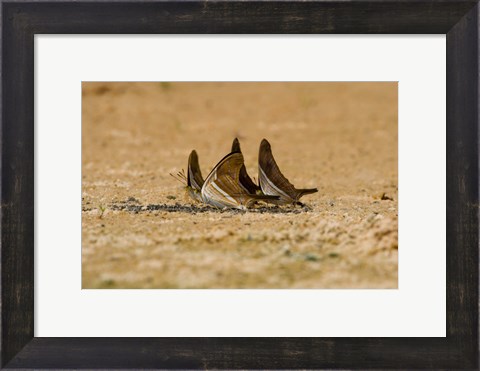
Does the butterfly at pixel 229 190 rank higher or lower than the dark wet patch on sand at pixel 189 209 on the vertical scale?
higher

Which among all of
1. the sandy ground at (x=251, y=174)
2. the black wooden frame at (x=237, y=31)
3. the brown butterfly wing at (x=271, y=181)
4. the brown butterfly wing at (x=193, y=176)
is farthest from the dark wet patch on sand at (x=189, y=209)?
the black wooden frame at (x=237, y=31)

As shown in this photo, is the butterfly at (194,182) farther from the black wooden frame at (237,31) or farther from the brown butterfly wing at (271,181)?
the black wooden frame at (237,31)

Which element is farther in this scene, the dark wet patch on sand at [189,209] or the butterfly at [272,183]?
the butterfly at [272,183]

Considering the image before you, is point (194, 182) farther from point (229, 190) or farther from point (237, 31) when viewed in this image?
point (237, 31)

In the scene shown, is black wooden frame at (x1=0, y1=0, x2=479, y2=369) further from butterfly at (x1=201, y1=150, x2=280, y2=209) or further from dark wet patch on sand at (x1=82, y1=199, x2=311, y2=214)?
butterfly at (x1=201, y1=150, x2=280, y2=209)

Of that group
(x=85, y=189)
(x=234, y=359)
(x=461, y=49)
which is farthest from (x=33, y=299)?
(x=461, y=49)

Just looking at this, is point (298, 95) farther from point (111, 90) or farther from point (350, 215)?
point (350, 215)

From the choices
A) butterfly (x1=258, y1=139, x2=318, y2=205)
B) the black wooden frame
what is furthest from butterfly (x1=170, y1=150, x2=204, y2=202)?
the black wooden frame

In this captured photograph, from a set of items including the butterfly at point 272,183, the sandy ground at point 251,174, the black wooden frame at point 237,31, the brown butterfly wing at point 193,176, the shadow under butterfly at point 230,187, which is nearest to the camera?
the black wooden frame at point 237,31

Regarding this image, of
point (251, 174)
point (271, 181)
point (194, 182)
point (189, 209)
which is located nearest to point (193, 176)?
point (194, 182)
